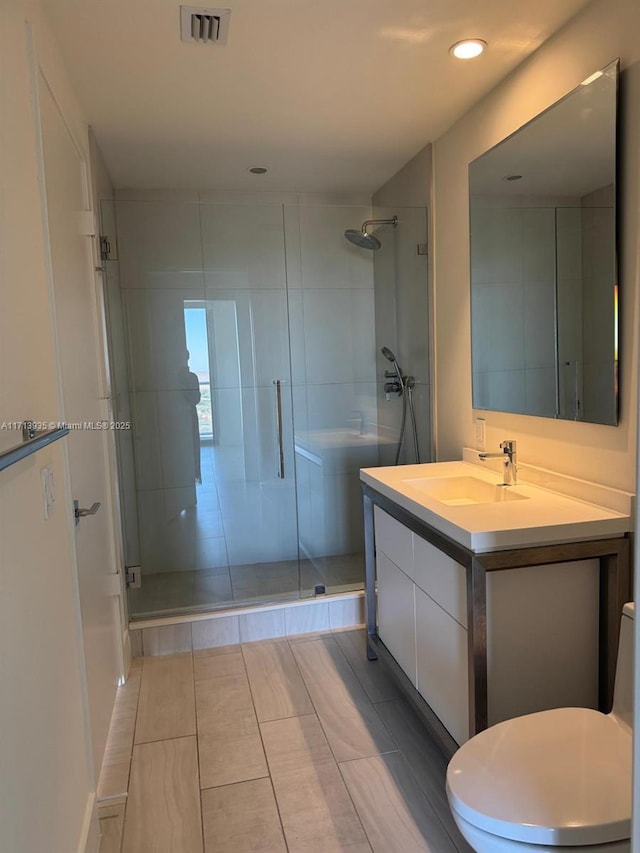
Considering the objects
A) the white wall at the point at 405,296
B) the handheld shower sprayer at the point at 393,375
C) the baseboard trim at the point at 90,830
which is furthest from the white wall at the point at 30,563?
the handheld shower sprayer at the point at 393,375

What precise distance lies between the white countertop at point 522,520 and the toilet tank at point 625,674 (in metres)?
0.26

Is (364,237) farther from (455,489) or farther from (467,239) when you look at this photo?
(455,489)

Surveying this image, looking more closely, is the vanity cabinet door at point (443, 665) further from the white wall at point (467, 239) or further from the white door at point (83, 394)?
the white door at point (83, 394)

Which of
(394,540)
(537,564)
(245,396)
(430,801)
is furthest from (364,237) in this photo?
(430,801)

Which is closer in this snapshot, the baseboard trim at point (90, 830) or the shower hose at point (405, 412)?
the baseboard trim at point (90, 830)

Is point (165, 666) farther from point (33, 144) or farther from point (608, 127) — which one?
point (608, 127)

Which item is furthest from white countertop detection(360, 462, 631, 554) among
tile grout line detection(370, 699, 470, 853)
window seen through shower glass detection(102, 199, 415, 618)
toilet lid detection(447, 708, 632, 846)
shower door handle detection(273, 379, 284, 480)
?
shower door handle detection(273, 379, 284, 480)

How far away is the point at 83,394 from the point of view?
2.03 m

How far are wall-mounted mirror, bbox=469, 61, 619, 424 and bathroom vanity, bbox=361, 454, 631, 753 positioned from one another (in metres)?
0.38

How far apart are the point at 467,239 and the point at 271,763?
223 centimetres

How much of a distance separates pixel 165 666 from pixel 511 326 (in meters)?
2.17

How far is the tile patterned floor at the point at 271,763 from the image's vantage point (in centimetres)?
169

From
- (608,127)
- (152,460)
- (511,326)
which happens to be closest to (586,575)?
(511,326)

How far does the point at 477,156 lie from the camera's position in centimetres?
239
